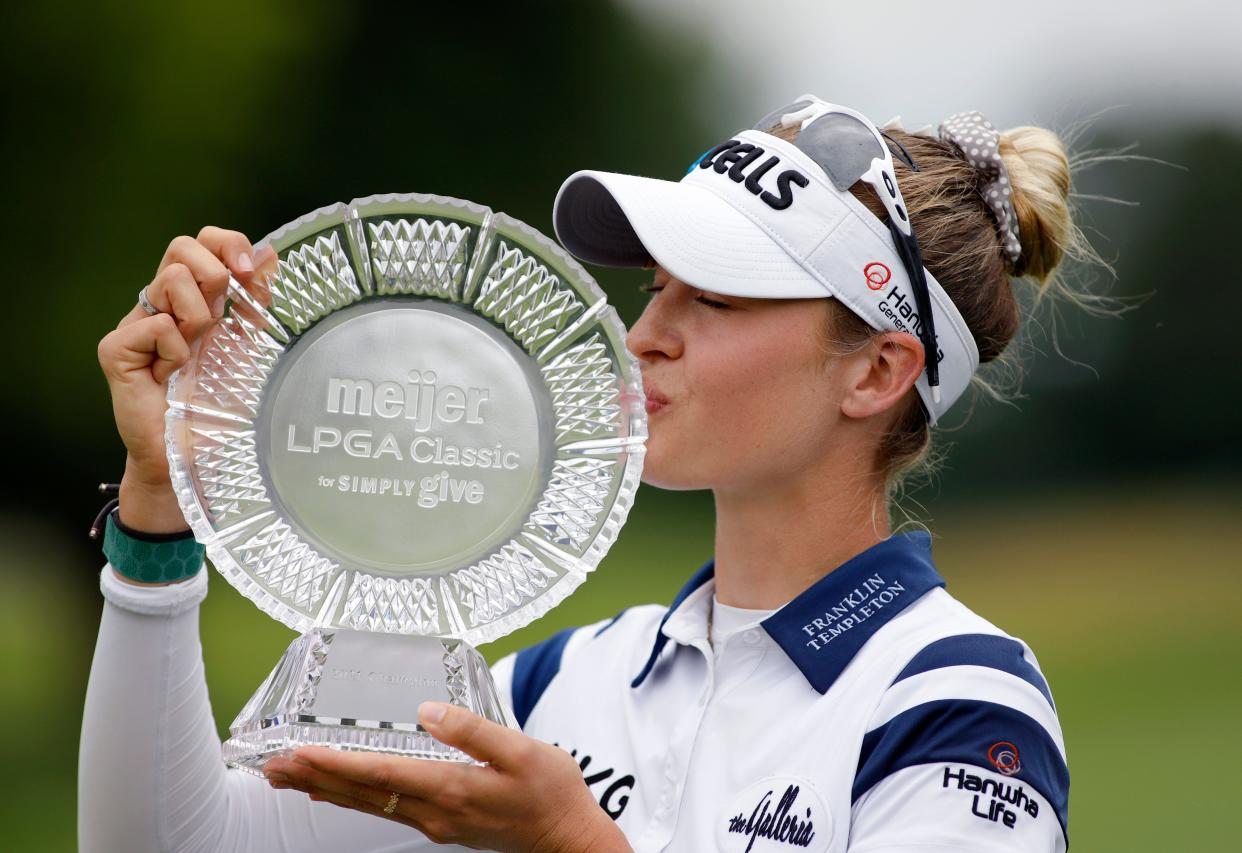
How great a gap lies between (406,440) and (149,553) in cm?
39

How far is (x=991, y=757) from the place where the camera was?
1439 mm

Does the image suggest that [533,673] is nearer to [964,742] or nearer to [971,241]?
[964,742]

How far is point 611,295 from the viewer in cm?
768

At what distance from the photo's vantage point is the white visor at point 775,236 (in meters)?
1.68

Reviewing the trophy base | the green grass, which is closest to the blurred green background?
the green grass

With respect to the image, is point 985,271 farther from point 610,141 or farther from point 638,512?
point 638,512

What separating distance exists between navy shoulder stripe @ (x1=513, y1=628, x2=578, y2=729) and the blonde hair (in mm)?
570

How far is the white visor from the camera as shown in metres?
1.68

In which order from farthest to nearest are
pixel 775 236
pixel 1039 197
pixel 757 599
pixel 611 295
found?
1. pixel 611 295
2. pixel 1039 197
3. pixel 757 599
4. pixel 775 236

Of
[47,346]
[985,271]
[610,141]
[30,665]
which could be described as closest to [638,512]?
[610,141]

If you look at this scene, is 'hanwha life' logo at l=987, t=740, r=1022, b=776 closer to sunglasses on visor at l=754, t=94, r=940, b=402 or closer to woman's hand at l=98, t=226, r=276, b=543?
sunglasses on visor at l=754, t=94, r=940, b=402

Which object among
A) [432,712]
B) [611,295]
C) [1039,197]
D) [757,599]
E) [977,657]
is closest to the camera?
[432,712]

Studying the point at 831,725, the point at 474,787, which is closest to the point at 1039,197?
the point at 831,725

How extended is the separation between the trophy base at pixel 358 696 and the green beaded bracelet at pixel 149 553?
246 mm
